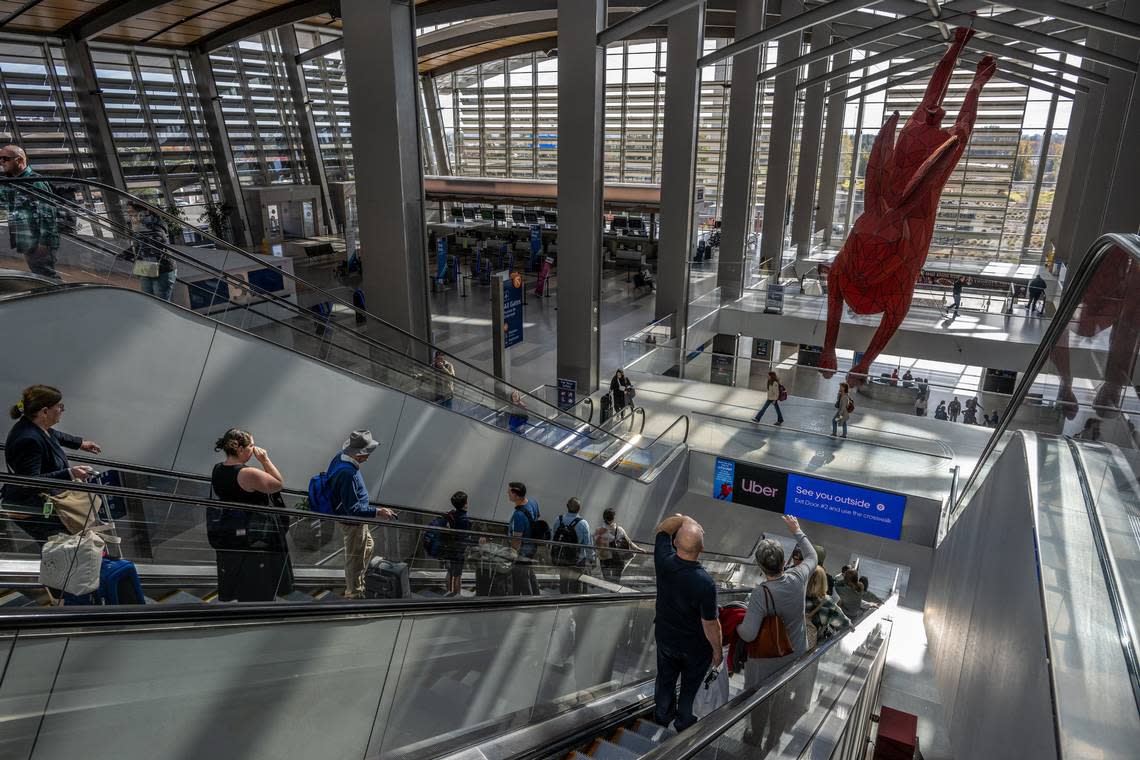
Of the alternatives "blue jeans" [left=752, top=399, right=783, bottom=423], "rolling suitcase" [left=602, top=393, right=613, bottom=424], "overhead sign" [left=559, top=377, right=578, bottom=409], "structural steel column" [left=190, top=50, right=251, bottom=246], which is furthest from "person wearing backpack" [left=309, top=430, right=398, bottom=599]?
"structural steel column" [left=190, top=50, right=251, bottom=246]

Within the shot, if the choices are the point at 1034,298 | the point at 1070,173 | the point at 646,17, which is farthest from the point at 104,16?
the point at 1070,173

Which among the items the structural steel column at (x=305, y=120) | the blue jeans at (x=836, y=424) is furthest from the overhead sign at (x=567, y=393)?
the structural steel column at (x=305, y=120)

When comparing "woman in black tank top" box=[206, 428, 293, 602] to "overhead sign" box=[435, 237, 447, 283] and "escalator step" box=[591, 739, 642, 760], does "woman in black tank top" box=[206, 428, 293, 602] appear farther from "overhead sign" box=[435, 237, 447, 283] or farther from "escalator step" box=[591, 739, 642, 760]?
"overhead sign" box=[435, 237, 447, 283]

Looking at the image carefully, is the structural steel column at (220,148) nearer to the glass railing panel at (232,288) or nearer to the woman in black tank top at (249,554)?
the glass railing panel at (232,288)

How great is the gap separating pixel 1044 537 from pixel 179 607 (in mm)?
3850

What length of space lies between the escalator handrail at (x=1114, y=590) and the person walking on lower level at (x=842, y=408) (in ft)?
37.3

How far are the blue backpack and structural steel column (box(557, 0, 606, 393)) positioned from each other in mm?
10794

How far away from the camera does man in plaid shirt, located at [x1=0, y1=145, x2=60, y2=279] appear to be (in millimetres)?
5957

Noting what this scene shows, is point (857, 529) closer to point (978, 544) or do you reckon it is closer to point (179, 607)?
point (978, 544)

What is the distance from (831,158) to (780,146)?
11.9 m

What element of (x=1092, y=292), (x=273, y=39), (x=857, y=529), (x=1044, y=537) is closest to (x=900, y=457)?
(x=857, y=529)

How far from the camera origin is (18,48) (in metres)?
23.1

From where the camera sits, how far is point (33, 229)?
240 inches

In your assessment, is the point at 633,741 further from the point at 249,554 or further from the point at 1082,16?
the point at 1082,16
